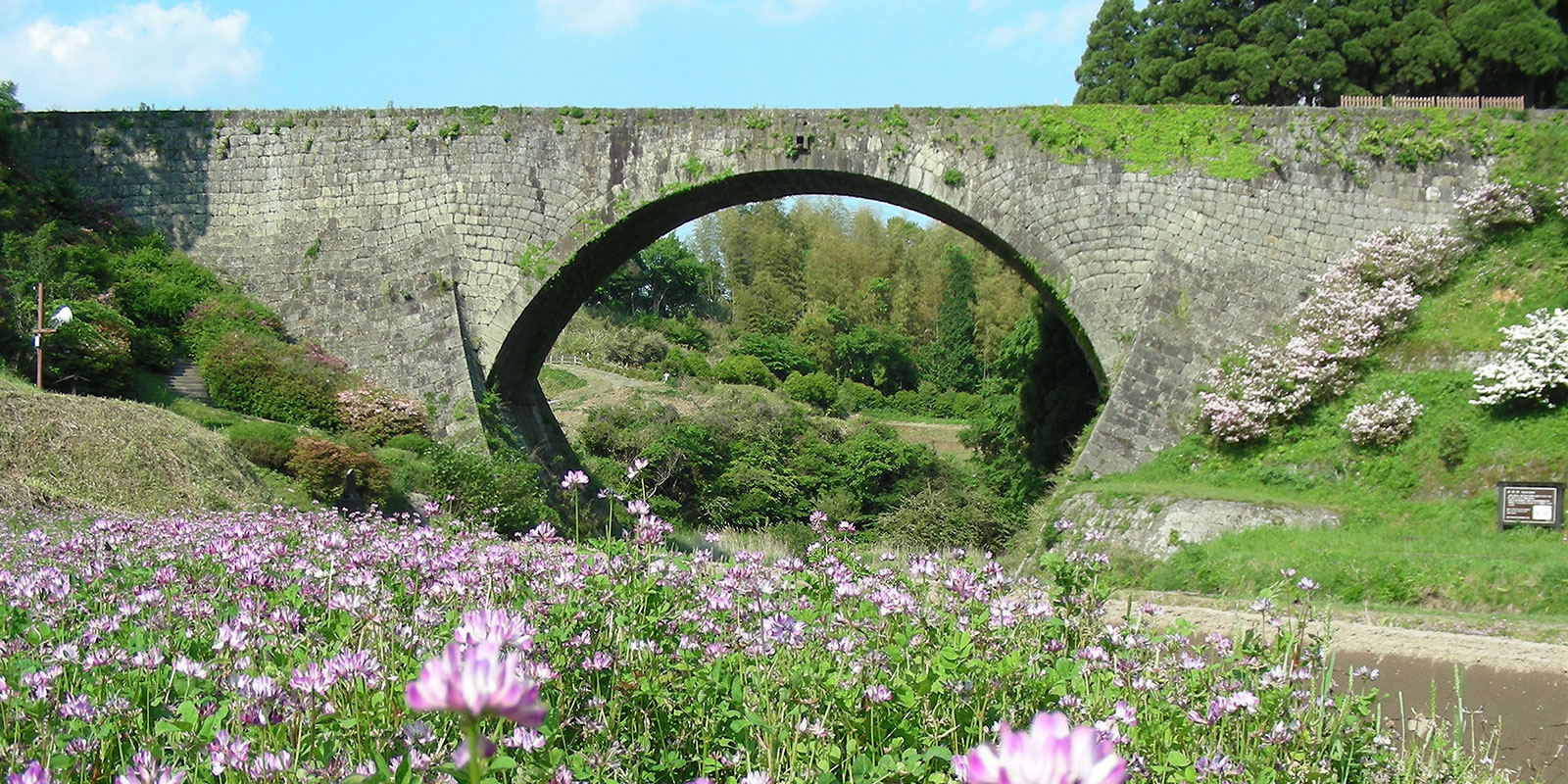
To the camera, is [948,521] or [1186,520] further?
[948,521]

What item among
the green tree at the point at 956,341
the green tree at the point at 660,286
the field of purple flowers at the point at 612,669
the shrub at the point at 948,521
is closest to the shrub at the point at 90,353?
the field of purple flowers at the point at 612,669

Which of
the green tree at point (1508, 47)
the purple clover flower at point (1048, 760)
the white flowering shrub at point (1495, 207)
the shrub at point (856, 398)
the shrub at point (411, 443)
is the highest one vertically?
the green tree at point (1508, 47)

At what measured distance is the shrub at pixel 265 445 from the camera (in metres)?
14.2

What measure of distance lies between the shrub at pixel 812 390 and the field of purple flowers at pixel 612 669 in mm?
34737

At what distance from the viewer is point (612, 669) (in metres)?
3.12

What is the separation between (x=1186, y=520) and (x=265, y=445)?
10.1m

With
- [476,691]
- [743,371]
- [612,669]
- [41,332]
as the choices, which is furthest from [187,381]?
[743,371]

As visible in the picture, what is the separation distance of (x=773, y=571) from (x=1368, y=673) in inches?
69.3

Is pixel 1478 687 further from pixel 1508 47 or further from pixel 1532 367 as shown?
pixel 1508 47

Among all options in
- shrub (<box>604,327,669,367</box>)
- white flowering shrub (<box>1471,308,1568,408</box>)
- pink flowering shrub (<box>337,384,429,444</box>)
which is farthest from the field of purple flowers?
shrub (<box>604,327,669,367</box>)

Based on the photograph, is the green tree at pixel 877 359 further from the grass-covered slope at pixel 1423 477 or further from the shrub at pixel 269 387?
the grass-covered slope at pixel 1423 477

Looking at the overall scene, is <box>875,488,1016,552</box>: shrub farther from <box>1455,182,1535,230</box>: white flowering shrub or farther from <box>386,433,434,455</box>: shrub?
<box>1455,182,1535,230</box>: white flowering shrub

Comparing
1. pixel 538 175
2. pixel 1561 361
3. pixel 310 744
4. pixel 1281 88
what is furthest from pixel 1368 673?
pixel 1281 88

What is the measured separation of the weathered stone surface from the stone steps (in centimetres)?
1175
